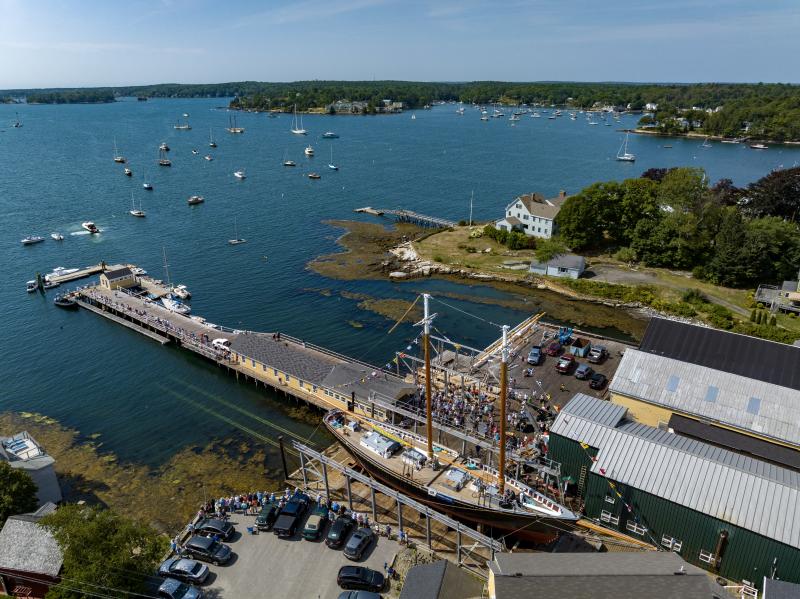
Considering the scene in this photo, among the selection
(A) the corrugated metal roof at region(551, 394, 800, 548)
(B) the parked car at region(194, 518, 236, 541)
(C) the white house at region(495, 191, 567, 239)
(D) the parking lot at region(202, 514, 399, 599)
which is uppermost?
(C) the white house at region(495, 191, 567, 239)

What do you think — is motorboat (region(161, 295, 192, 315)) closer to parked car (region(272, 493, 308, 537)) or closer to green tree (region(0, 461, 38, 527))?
green tree (region(0, 461, 38, 527))

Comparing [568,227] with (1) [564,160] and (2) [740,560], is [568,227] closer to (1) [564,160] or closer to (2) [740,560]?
(2) [740,560]

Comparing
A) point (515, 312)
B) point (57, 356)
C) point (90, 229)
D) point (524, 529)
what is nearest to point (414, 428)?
point (524, 529)

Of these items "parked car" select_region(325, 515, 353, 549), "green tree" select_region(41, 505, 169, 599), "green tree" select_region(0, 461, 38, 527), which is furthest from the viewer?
"parked car" select_region(325, 515, 353, 549)

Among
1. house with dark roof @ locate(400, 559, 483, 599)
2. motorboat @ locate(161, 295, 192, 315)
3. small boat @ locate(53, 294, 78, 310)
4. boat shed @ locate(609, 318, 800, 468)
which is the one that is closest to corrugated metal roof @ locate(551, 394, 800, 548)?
boat shed @ locate(609, 318, 800, 468)

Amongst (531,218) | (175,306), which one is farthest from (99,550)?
(531,218)

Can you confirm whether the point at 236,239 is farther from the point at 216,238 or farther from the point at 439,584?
the point at 439,584

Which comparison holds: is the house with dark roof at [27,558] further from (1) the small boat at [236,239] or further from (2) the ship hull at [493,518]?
(1) the small boat at [236,239]
